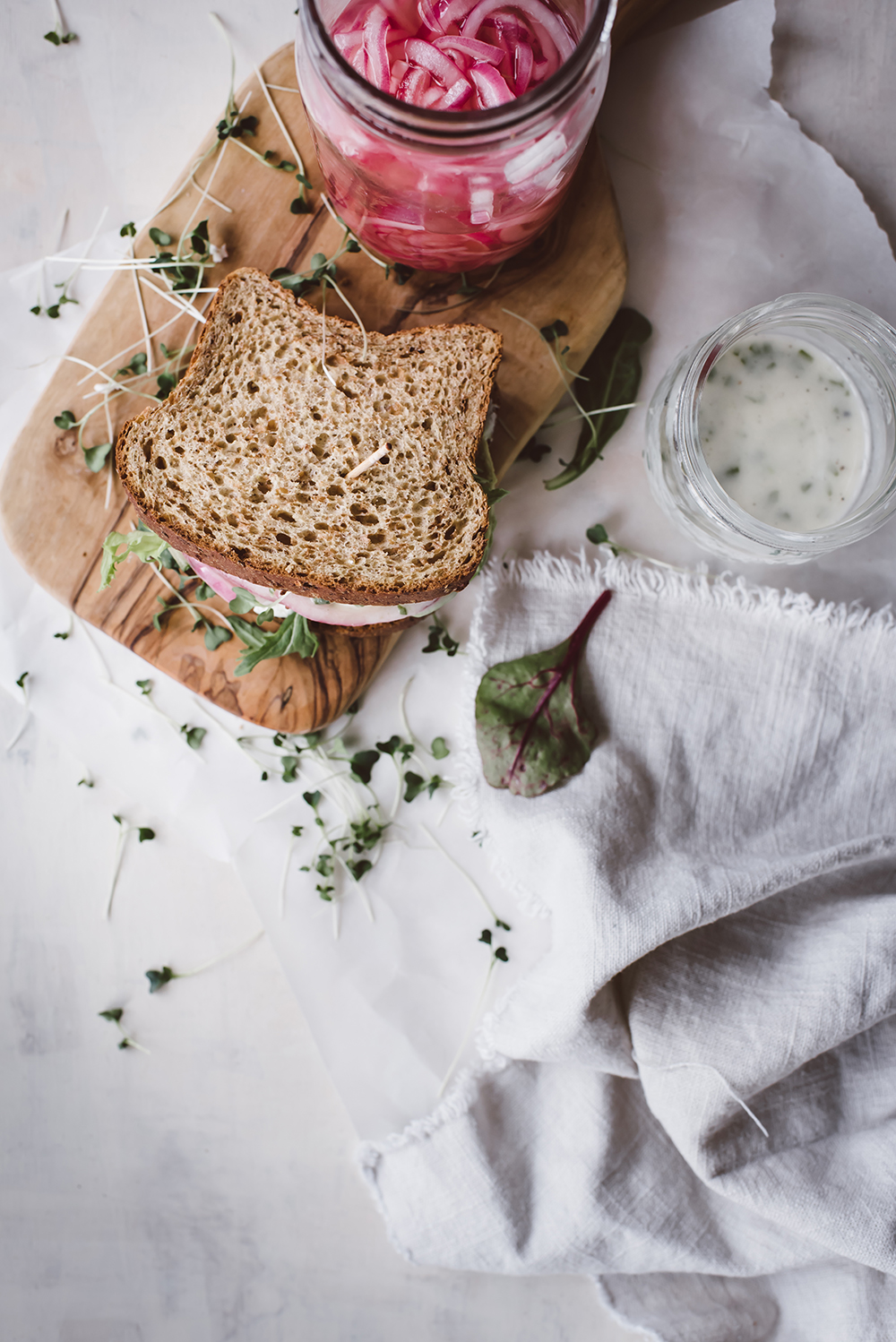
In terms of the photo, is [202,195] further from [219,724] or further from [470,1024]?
[470,1024]

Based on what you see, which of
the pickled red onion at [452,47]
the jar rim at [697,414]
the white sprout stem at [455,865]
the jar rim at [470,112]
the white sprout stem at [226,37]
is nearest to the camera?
the jar rim at [470,112]

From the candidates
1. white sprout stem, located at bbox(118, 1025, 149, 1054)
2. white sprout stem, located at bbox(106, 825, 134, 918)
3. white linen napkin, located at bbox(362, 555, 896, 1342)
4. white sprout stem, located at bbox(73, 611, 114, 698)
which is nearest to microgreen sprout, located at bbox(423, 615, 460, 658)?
white linen napkin, located at bbox(362, 555, 896, 1342)

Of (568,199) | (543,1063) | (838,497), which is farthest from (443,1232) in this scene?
(568,199)

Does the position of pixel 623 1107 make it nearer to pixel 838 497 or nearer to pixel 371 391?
pixel 838 497

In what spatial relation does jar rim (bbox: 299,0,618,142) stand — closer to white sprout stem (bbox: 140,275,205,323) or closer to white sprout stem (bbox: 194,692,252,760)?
white sprout stem (bbox: 140,275,205,323)

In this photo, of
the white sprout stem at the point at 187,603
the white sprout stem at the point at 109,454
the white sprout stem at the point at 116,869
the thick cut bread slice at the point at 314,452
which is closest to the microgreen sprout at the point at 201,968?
the white sprout stem at the point at 116,869

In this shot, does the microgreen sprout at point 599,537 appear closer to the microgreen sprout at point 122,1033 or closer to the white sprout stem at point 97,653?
the white sprout stem at point 97,653

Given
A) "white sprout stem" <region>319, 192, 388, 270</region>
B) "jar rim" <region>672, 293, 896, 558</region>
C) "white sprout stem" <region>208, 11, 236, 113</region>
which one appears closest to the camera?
"jar rim" <region>672, 293, 896, 558</region>

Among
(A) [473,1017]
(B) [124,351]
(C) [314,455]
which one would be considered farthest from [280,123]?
(A) [473,1017]
